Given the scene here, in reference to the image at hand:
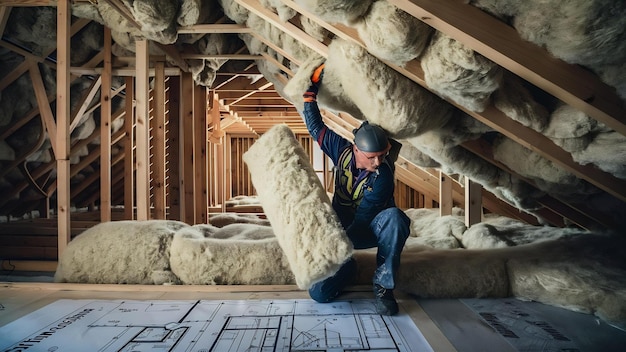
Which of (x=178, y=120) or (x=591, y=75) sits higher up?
(x=178, y=120)

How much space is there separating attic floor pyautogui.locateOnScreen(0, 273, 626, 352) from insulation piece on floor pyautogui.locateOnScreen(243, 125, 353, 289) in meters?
0.42

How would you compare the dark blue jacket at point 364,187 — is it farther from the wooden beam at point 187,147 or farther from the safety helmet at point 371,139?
the wooden beam at point 187,147

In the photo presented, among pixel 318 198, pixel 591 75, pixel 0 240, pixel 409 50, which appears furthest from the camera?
pixel 0 240

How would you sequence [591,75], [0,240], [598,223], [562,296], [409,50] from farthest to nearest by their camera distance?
[0,240]
[598,223]
[562,296]
[409,50]
[591,75]

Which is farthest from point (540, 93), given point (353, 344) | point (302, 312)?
point (302, 312)

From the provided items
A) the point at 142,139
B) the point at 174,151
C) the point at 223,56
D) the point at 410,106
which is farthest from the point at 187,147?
the point at 410,106

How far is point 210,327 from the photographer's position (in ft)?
5.15

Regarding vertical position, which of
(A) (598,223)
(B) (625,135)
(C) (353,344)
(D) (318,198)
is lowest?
(C) (353,344)

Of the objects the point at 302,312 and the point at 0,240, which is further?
the point at 0,240

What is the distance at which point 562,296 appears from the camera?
1.86 metres

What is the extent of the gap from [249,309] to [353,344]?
566 millimetres

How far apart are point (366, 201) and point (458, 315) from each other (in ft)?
2.16

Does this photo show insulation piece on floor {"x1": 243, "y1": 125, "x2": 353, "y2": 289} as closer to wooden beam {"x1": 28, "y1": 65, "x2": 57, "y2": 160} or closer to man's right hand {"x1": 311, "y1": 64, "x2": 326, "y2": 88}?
man's right hand {"x1": 311, "y1": 64, "x2": 326, "y2": 88}

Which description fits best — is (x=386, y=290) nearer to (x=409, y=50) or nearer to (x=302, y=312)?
(x=302, y=312)
